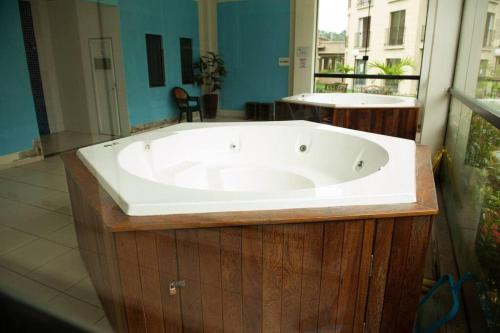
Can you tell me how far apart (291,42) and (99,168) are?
10.9 feet

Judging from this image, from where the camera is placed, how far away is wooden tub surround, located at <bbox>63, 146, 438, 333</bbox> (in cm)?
113

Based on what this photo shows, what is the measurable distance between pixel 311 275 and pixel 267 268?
0.49 ft

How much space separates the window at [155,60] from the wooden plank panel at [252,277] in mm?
3006

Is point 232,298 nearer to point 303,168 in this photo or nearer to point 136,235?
point 136,235

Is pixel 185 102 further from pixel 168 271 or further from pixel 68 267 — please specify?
pixel 168 271

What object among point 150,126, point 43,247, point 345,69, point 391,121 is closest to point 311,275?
point 43,247

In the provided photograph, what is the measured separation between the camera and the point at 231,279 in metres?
1.16

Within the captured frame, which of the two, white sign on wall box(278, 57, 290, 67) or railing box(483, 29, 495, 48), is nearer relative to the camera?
railing box(483, 29, 495, 48)

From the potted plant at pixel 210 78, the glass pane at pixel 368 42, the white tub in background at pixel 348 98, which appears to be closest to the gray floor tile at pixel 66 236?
the potted plant at pixel 210 78

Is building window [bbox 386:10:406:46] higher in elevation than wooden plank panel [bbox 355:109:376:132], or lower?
higher

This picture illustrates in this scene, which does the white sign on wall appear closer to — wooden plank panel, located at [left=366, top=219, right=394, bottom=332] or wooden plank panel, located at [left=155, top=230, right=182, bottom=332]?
wooden plank panel, located at [left=366, top=219, right=394, bottom=332]

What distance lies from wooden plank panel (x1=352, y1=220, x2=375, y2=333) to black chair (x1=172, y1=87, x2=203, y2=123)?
2.88 metres

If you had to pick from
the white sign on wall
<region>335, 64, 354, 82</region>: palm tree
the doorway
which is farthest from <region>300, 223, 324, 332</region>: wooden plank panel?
<region>335, 64, 354, 82</region>: palm tree

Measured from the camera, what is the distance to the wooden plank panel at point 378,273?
117 centimetres
